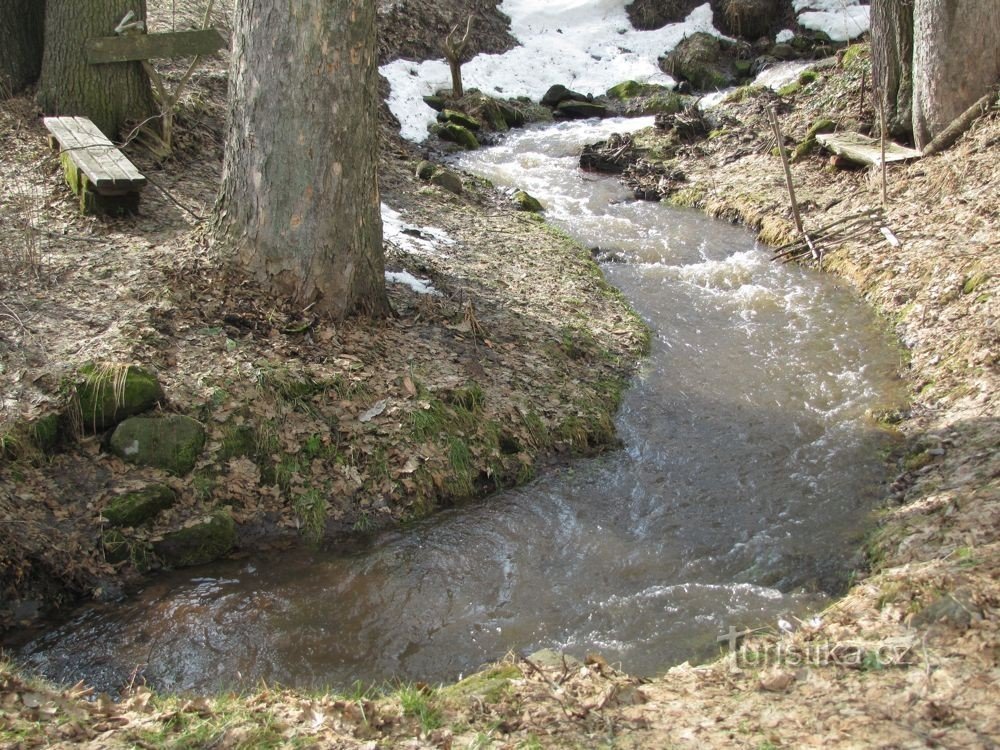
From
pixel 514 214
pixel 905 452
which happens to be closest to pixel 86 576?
pixel 905 452

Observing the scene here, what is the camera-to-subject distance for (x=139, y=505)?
18.7 ft

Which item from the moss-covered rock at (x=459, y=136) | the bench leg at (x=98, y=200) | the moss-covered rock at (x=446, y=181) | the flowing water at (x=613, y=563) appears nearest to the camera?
the flowing water at (x=613, y=563)

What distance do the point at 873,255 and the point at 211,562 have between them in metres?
8.44

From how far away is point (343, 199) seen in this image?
7.09 m

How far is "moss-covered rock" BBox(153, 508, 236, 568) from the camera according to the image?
575 cm

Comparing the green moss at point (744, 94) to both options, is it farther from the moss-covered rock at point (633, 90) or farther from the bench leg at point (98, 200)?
the bench leg at point (98, 200)

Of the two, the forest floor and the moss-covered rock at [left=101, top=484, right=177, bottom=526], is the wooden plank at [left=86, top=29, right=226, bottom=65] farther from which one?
the moss-covered rock at [left=101, top=484, right=177, bottom=526]

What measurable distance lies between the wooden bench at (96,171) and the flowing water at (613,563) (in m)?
3.92

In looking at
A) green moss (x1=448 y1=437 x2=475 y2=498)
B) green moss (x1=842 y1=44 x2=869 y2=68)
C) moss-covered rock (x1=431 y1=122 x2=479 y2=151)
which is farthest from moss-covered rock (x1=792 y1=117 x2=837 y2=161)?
green moss (x1=448 y1=437 x2=475 y2=498)

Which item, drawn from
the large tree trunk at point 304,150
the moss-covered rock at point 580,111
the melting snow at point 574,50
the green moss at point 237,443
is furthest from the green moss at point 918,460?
the moss-covered rock at point 580,111

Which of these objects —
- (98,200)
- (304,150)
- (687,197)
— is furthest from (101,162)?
(687,197)

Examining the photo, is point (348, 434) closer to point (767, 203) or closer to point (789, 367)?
point (789, 367)

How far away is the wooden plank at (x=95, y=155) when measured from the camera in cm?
777

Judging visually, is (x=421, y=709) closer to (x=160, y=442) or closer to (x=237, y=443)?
(x=237, y=443)
